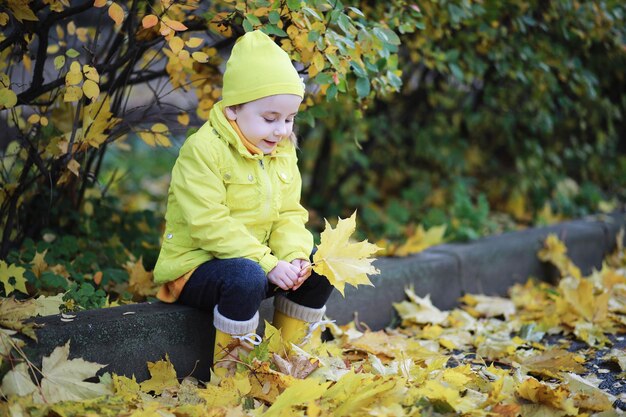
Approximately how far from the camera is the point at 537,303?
13.2 feet

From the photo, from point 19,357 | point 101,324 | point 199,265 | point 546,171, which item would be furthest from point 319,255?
point 546,171

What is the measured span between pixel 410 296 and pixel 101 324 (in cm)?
177

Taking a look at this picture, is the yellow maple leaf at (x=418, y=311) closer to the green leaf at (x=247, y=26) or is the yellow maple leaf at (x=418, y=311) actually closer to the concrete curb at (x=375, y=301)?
the concrete curb at (x=375, y=301)

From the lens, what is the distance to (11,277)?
111 inches

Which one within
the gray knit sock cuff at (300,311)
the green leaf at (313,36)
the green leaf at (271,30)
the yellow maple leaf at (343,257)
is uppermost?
the green leaf at (313,36)

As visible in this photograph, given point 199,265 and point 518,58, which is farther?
point 518,58

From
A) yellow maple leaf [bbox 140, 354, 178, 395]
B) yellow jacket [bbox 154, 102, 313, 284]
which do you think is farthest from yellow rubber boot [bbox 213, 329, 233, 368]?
yellow jacket [bbox 154, 102, 313, 284]

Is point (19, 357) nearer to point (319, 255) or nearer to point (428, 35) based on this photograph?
point (319, 255)

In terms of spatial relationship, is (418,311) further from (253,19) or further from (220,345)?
(253,19)

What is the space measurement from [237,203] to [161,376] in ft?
2.18

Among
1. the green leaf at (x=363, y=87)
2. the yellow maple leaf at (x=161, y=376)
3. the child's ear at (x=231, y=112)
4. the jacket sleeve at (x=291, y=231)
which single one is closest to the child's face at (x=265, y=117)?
the child's ear at (x=231, y=112)

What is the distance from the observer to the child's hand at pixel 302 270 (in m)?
2.61

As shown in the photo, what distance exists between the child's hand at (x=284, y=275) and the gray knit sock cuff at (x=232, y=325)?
15 cm

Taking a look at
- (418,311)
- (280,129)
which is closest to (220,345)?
(280,129)
